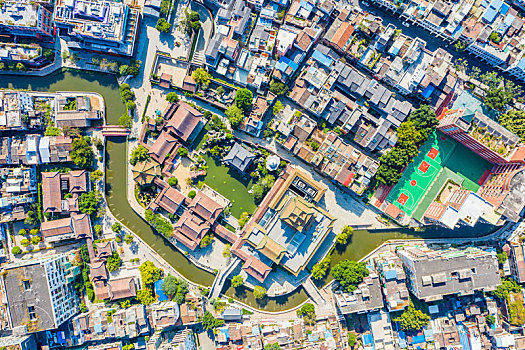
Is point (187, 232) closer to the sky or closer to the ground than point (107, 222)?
closer to the sky

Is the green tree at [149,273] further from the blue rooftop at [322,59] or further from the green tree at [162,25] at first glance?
the blue rooftop at [322,59]

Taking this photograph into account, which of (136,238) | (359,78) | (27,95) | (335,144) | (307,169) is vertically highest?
(359,78)

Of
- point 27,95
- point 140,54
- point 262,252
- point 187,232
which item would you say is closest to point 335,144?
point 262,252

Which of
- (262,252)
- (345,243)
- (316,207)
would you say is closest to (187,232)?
(262,252)

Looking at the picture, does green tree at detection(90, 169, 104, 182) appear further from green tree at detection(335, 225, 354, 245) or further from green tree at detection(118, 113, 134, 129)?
green tree at detection(335, 225, 354, 245)

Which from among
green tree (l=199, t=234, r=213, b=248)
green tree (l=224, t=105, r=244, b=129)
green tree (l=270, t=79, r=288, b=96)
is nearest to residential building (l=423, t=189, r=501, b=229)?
green tree (l=270, t=79, r=288, b=96)

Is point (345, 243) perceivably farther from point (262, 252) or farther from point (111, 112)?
point (111, 112)

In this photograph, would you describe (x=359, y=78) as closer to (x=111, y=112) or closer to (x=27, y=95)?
(x=111, y=112)

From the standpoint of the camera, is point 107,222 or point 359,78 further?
point 107,222
